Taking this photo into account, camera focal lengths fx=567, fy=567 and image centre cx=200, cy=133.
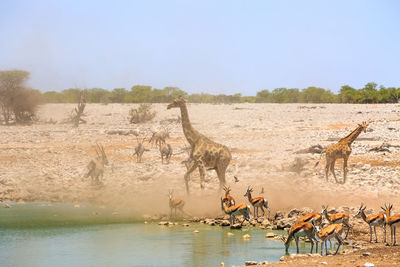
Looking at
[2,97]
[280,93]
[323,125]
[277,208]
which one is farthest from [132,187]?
[280,93]

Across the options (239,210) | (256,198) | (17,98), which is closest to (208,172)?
(256,198)

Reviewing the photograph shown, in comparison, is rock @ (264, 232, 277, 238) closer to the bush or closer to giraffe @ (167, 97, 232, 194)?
giraffe @ (167, 97, 232, 194)

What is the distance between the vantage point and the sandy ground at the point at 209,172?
13734 millimetres

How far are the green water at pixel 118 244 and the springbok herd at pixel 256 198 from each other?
52cm

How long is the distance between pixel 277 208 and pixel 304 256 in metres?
4.43

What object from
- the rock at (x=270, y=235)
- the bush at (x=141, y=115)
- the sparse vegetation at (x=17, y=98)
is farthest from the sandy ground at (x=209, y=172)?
the rock at (x=270, y=235)

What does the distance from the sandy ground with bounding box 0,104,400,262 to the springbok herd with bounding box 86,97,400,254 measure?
54 centimetres

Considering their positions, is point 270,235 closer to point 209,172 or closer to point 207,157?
point 207,157

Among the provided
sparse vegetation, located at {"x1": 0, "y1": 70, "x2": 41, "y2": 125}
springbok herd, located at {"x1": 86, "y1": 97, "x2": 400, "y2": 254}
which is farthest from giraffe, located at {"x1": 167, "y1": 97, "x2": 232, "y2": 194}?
sparse vegetation, located at {"x1": 0, "y1": 70, "x2": 41, "y2": 125}

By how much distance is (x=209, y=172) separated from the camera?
57.3 ft

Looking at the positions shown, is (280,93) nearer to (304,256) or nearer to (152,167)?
(152,167)

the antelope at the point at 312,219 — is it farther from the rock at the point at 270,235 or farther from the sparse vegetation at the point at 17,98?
the sparse vegetation at the point at 17,98

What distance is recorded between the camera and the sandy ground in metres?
13.7

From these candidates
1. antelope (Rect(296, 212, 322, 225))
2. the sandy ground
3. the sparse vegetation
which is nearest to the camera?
antelope (Rect(296, 212, 322, 225))
